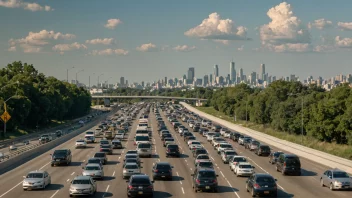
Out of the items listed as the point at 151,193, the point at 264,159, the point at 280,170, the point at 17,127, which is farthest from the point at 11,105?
the point at 151,193

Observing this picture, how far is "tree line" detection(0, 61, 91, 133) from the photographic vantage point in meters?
100

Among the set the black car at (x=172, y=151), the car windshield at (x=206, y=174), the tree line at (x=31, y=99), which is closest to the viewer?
the car windshield at (x=206, y=174)

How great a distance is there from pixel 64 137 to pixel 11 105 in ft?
79.1

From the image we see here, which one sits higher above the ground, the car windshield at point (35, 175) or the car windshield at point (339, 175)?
the car windshield at point (35, 175)

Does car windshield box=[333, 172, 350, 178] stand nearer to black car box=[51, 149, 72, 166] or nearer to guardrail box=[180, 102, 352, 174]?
guardrail box=[180, 102, 352, 174]

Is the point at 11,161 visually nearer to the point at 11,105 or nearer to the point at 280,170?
the point at 280,170

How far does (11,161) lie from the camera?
47.3m

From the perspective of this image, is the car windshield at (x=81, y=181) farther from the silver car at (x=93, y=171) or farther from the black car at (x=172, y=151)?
the black car at (x=172, y=151)

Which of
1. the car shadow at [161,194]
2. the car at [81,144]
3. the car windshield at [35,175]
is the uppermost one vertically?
the car windshield at [35,175]

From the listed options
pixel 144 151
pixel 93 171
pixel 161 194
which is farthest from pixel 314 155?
pixel 161 194

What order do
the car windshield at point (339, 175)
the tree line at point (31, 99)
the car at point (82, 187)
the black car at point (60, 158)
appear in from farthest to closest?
1. the tree line at point (31, 99)
2. the black car at point (60, 158)
3. the car windshield at point (339, 175)
4. the car at point (82, 187)

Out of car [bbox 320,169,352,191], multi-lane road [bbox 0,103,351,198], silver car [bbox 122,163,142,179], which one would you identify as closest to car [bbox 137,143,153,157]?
multi-lane road [bbox 0,103,351,198]

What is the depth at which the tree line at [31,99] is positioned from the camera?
10019 centimetres

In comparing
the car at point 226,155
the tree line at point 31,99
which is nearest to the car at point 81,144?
the tree line at point 31,99
